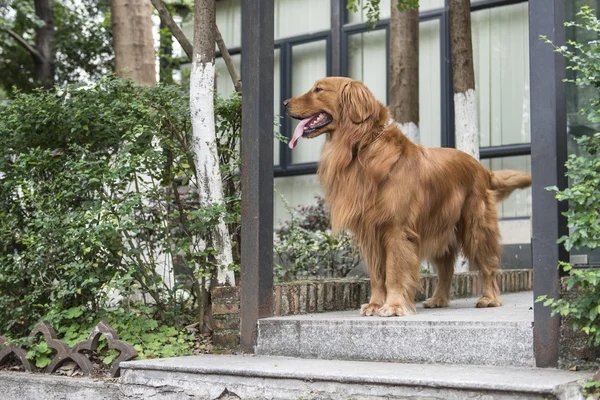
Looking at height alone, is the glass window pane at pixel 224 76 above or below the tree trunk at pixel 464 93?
above

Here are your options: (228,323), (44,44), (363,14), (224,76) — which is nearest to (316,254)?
(228,323)

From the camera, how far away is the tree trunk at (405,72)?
7898mm

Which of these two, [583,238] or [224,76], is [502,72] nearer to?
[224,76]

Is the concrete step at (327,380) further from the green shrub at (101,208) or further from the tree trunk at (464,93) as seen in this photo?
the tree trunk at (464,93)

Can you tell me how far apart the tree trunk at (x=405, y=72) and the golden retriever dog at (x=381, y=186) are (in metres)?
2.42

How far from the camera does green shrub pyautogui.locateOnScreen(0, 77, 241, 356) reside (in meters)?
5.45

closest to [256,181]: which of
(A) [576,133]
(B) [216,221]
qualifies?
(B) [216,221]

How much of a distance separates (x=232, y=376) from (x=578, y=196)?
1.96m

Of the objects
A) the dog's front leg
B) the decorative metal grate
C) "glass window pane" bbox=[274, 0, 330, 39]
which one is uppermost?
"glass window pane" bbox=[274, 0, 330, 39]

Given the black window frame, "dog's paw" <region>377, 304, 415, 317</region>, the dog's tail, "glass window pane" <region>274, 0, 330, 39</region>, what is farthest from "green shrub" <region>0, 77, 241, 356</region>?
"glass window pane" <region>274, 0, 330, 39</region>

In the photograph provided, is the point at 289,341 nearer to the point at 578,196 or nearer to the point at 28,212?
the point at 578,196

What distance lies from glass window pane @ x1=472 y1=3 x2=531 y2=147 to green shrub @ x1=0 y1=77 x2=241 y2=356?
16.9ft

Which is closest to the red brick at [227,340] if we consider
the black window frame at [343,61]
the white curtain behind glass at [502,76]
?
the black window frame at [343,61]

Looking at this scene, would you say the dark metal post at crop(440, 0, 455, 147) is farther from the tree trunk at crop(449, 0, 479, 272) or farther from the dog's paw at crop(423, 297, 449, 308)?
the dog's paw at crop(423, 297, 449, 308)
